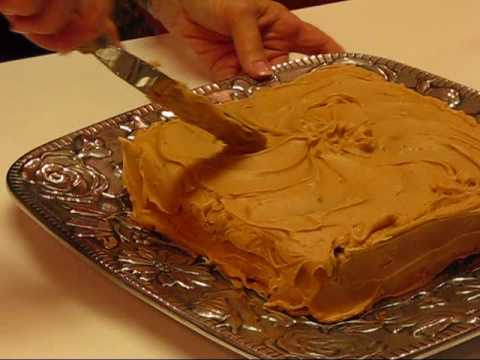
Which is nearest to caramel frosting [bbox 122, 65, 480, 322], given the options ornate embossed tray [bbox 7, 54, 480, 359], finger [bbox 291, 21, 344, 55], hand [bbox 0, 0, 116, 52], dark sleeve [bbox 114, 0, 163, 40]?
ornate embossed tray [bbox 7, 54, 480, 359]

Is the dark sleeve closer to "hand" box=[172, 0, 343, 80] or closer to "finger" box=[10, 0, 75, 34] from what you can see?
"hand" box=[172, 0, 343, 80]

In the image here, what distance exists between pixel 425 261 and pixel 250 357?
0.22 meters

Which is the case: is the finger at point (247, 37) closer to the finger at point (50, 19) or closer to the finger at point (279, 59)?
the finger at point (279, 59)

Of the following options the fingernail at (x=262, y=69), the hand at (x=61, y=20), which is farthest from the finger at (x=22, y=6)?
the fingernail at (x=262, y=69)

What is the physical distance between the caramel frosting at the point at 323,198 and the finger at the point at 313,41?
351 millimetres

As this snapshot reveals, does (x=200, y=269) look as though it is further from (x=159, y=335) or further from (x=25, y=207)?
(x=25, y=207)

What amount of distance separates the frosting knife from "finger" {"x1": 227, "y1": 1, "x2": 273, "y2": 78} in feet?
1.15

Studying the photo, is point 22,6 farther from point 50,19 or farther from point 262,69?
point 262,69

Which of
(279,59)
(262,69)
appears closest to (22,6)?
(262,69)

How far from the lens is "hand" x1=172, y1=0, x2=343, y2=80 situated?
134 cm

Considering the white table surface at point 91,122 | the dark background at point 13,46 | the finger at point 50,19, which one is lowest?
the dark background at point 13,46

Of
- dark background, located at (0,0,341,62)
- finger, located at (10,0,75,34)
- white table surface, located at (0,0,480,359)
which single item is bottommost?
dark background, located at (0,0,341,62)


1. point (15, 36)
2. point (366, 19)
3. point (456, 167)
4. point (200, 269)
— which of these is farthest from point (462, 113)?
point (15, 36)

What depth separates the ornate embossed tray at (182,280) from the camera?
31.5 inches
